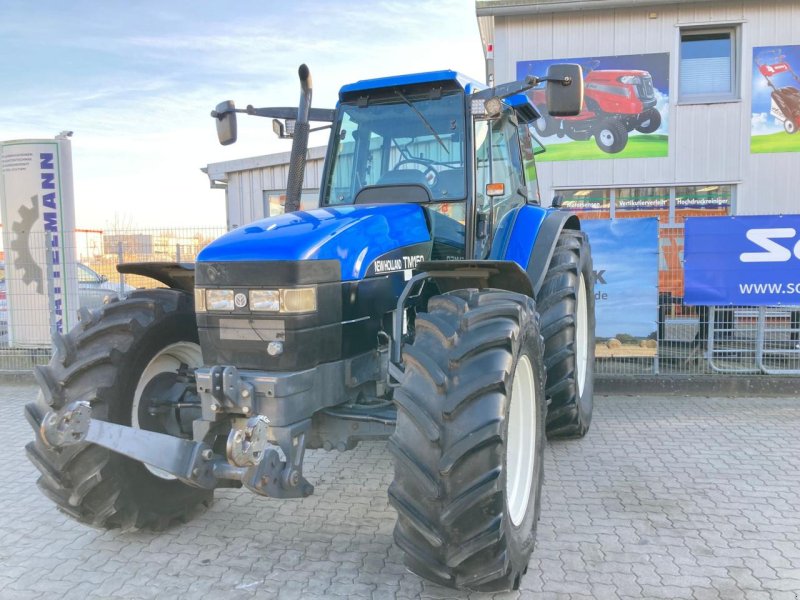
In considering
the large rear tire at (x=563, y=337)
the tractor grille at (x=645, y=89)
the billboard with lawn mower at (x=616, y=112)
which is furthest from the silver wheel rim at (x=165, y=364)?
the tractor grille at (x=645, y=89)

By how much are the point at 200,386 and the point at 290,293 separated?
0.56 m

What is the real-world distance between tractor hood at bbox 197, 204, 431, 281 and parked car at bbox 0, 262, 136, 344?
542 cm

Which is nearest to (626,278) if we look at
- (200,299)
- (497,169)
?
(497,169)

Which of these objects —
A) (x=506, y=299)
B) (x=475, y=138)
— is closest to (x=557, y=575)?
(x=506, y=299)

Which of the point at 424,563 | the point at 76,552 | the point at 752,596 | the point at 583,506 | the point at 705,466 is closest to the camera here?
the point at 424,563

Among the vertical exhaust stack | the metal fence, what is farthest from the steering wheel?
the metal fence

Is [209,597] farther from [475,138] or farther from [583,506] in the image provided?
[475,138]

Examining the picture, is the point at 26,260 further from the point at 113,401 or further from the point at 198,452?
the point at 198,452

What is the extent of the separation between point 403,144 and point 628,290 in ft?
12.3

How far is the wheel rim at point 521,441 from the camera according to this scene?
3.02m

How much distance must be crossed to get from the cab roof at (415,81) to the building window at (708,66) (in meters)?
7.01

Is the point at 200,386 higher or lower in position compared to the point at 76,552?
higher

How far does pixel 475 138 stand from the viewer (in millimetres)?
3857

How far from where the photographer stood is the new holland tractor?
252 cm
